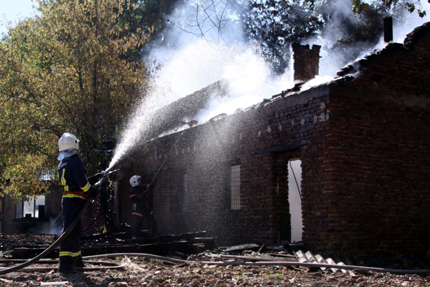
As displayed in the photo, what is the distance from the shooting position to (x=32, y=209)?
24500 mm

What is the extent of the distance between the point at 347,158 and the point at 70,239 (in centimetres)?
557

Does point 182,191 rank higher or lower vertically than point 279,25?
lower

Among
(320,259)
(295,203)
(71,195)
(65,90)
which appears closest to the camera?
(71,195)

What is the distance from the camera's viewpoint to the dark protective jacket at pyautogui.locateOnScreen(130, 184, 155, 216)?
12133 millimetres

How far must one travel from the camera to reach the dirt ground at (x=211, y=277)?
5926 millimetres

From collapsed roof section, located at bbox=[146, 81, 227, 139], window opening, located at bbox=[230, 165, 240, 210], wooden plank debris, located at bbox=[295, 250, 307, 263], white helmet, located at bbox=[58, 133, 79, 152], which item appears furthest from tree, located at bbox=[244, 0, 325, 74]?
white helmet, located at bbox=[58, 133, 79, 152]

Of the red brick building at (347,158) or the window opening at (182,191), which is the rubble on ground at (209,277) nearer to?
the red brick building at (347,158)

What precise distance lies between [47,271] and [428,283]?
5.64 m

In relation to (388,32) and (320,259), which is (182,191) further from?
(388,32)

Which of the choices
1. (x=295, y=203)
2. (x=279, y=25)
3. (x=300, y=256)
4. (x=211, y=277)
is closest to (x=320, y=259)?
(x=300, y=256)

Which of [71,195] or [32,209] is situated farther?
[32,209]

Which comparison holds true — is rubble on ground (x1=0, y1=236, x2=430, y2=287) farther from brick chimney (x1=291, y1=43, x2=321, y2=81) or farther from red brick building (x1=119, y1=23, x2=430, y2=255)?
brick chimney (x1=291, y1=43, x2=321, y2=81)

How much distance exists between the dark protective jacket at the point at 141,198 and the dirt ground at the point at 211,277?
4.76 metres

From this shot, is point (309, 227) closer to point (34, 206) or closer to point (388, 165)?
point (388, 165)
